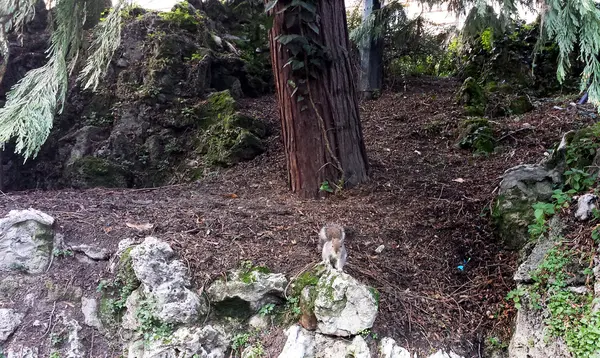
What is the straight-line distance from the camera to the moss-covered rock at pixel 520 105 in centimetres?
603

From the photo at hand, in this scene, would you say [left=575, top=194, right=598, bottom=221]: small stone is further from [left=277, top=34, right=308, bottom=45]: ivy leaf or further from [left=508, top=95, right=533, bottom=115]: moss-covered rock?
[left=508, top=95, right=533, bottom=115]: moss-covered rock

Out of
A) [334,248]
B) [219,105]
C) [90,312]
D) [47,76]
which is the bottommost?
[90,312]

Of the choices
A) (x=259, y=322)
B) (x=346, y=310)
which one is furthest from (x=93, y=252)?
(x=346, y=310)

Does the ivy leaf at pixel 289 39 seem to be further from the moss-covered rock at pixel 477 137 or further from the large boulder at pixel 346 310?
the moss-covered rock at pixel 477 137

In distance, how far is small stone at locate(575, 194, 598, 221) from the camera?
2.69 meters

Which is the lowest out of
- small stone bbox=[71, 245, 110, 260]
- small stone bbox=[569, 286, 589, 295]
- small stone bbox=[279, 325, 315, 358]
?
small stone bbox=[279, 325, 315, 358]

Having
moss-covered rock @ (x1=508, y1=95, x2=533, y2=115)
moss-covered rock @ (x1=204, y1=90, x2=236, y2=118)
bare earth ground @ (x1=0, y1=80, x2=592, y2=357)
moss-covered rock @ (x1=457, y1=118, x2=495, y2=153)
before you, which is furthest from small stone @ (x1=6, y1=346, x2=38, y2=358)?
moss-covered rock @ (x1=508, y1=95, x2=533, y2=115)

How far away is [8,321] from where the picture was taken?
2.74 m

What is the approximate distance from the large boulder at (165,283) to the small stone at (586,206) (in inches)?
98.4

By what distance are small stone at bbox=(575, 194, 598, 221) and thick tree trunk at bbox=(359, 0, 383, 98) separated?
16.6ft

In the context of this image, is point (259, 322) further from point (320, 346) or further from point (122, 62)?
point (122, 62)

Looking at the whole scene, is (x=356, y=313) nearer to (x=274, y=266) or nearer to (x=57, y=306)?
(x=274, y=266)

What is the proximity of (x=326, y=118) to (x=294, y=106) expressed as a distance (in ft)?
1.01

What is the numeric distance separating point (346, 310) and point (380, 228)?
1.05 metres
